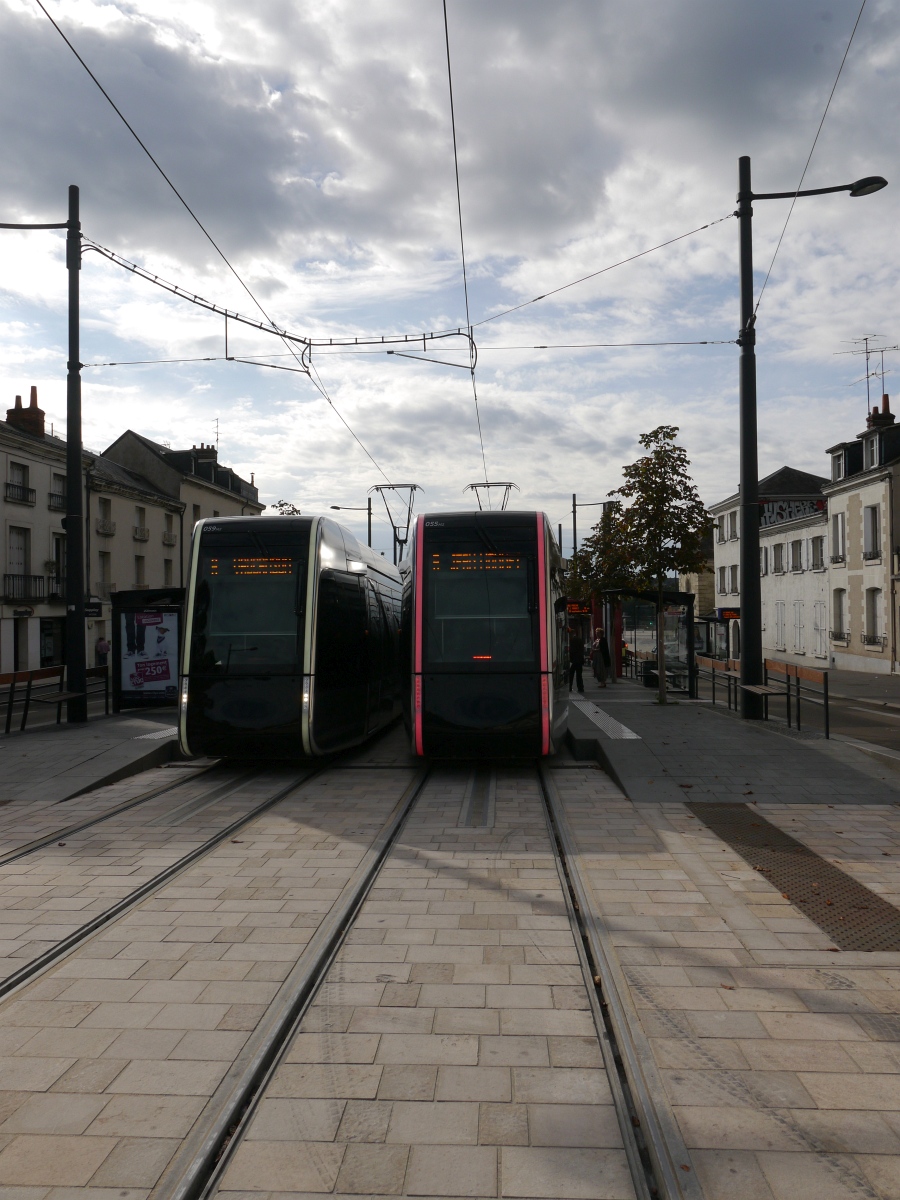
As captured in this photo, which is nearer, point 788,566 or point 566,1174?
point 566,1174

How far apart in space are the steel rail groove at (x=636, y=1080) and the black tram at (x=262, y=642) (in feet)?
17.3

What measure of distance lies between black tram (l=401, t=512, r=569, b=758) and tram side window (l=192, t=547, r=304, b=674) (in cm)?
144

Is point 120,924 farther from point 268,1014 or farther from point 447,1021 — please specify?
point 447,1021

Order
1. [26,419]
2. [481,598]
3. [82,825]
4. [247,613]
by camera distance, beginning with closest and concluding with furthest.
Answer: [82,825]
[247,613]
[481,598]
[26,419]

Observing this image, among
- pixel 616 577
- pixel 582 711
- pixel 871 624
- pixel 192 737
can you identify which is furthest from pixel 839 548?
pixel 192 737

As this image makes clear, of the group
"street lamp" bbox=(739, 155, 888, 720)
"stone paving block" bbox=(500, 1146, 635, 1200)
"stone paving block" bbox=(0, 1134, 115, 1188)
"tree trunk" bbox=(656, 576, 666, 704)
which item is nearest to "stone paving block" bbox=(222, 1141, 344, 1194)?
"stone paving block" bbox=(0, 1134, 115, 1188)

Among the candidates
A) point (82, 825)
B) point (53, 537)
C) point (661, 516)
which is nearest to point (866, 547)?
point (661, 516)

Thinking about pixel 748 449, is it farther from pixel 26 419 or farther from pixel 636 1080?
pixel 26 419

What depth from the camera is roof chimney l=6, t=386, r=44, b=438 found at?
4016 centimetres

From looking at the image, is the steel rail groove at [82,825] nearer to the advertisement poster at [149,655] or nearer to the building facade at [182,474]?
the advertisement poster at [149,655]

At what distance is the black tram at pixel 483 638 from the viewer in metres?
10.6

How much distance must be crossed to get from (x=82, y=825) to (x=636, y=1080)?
624cm

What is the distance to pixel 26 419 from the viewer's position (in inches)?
1585

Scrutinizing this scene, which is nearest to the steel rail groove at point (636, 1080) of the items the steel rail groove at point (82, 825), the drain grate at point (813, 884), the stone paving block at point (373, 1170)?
the stone paving block at point (373, 1170)
